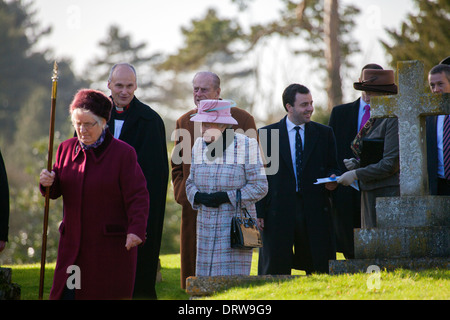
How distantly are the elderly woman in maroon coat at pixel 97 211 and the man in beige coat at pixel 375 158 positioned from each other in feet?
10.6

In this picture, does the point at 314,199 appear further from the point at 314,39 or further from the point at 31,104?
the point at 31,104

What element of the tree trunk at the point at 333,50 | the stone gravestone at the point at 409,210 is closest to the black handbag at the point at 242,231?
the stone gravestone at the point at 409,210

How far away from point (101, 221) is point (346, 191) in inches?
171

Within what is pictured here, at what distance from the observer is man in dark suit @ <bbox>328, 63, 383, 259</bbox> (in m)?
9.41

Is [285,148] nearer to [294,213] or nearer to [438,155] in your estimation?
[294,213]

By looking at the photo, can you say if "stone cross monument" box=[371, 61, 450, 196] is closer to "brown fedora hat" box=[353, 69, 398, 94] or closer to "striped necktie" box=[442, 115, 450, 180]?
"striped necktie" box=[442, 115, 450, 180]

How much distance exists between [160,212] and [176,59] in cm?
2157

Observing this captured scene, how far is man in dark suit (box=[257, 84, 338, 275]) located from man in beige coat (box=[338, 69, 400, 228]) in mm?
360

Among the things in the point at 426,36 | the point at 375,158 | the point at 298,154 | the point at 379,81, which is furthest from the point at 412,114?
A: the point at 426,36

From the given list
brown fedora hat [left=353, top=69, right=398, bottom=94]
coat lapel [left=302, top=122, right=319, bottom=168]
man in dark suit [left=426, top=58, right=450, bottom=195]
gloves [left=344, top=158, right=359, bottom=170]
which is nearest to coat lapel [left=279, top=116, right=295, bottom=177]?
coat lapel [left=302, top=122, right=319, bottom=168]
